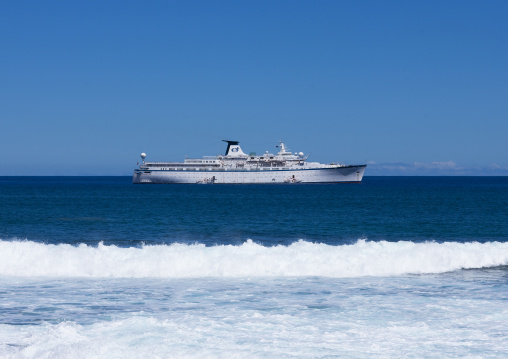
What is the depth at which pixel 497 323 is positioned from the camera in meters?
11.9

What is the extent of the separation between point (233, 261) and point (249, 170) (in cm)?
12254

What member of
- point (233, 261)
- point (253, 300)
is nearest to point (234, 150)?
point (233, 261)

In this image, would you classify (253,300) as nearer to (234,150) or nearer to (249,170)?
(249,170)

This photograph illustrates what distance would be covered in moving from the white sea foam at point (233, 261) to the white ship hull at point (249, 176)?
115 meters

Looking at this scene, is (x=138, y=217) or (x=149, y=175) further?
(x=149, y=175)

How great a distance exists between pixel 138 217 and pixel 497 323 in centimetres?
3395

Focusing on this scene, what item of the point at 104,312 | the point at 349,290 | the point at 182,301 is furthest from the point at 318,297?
the point at 104,312

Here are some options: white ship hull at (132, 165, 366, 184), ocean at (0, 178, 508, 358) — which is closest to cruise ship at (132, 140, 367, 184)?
white ship hull at (132, 165, 366, 184)

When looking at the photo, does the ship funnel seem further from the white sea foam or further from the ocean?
the white sea foam

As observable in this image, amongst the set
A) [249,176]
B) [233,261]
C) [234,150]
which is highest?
[234,150]

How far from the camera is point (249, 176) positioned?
141 metres

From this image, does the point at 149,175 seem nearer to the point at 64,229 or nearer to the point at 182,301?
the point at 64,229

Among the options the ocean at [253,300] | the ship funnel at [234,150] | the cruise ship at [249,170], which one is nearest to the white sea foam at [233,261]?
the ocean at [253,300]

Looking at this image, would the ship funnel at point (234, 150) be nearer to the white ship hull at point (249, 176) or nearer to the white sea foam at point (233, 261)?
the white ship hull at point (249, 176)
